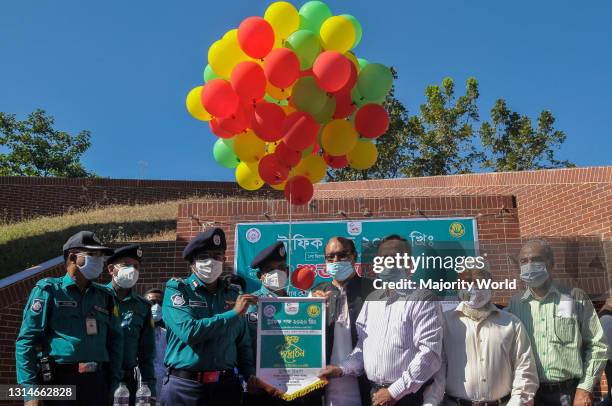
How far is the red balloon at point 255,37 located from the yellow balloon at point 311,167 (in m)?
1.09

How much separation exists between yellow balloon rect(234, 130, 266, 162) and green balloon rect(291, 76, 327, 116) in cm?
67

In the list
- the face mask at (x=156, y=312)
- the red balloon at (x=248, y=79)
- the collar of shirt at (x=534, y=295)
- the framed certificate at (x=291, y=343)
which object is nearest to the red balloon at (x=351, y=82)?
the red balloon at (x=248, y=79)

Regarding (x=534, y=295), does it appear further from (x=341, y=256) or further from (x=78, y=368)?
(x=78, y=368)

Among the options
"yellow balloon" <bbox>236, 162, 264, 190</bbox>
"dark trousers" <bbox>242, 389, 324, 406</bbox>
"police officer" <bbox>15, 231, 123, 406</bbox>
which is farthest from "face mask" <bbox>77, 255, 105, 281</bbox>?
"yellow balloon" <bbox>236, 162, 264, 190</bbox>

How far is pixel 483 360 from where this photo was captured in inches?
165

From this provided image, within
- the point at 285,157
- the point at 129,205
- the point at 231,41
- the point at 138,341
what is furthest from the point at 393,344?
the point at 129,205

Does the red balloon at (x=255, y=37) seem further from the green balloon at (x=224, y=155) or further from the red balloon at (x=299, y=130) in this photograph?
the green balloon at (x=224, y=155)

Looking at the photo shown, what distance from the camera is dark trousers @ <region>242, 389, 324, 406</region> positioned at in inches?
174

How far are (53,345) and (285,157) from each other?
2.43 metres

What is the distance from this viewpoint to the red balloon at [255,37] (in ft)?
17.4

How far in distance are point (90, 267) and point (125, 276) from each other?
926 mm

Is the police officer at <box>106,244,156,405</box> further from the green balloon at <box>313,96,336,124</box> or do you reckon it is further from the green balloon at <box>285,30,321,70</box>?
the green balloon at <box>285,30,321,70</box>

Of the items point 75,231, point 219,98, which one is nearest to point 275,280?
point 219,98

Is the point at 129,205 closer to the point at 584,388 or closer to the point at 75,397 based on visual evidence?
the point at 75,397
